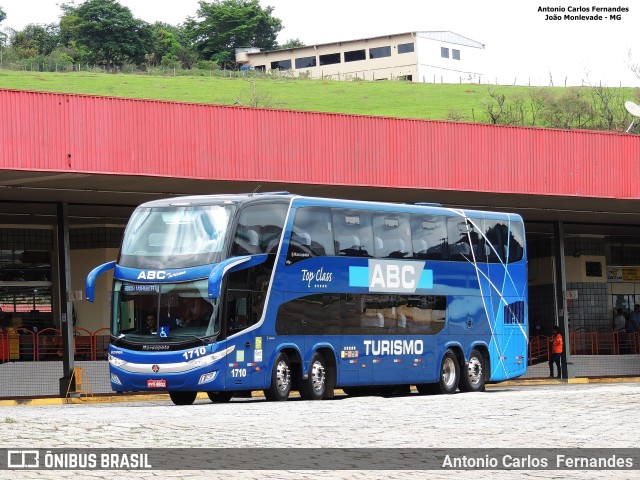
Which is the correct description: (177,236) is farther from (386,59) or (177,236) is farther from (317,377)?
(386,59)

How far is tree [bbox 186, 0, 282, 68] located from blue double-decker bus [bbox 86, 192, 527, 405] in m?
111

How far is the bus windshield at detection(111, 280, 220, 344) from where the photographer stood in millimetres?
22344

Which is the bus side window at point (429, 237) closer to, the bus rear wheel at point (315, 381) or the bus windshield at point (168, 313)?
the bus rear wheel at point (315, 381)

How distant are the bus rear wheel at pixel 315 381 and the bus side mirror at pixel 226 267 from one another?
2.55m

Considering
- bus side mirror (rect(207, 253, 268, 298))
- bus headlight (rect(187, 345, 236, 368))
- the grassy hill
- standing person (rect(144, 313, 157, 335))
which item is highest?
the grassy hill

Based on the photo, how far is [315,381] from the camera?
2439 centimetres

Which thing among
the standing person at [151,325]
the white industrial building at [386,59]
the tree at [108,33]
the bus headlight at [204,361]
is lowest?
the bus headlight at [204,361]

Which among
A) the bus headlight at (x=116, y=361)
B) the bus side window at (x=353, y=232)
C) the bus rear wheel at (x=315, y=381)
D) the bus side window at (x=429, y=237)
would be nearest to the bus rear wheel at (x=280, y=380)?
the bus rear wheel at (x=315, y=381)

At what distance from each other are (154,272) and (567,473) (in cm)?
1228

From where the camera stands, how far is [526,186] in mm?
33594

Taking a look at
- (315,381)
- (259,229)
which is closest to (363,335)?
(315,381)

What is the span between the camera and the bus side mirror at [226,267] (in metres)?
22.0

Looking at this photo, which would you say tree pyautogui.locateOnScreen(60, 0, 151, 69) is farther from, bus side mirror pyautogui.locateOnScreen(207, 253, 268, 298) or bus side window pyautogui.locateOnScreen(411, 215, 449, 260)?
bus side mirror pyautogui.locateOnScreen(207, 253, 268, 298)

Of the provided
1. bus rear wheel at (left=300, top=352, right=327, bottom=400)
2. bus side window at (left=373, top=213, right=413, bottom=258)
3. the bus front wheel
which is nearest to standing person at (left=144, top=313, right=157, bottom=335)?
bus rear wheel at (left=300, top=352, right=327, bottom=400)
